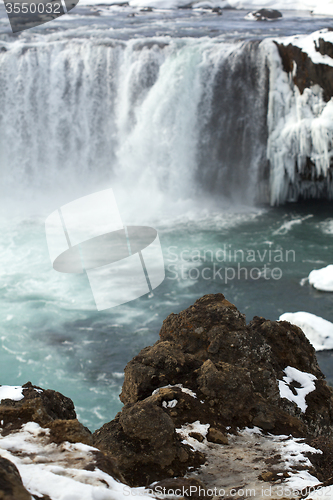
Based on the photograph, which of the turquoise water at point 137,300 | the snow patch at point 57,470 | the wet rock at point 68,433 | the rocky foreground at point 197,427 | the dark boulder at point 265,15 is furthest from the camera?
the dark boulder at point 265,15

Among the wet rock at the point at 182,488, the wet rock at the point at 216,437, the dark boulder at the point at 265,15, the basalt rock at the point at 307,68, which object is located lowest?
the wet rock at the point at 216,437

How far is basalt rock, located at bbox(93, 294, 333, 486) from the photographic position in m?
3.34

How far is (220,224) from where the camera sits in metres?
16.3

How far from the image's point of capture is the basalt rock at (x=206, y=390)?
3344mm

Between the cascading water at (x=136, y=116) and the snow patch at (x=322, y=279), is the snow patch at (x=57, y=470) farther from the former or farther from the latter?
the cascading water at (x=136, y=116)

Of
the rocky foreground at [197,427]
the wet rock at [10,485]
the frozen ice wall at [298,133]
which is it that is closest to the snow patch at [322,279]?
the frozen ice wall at [298,133]

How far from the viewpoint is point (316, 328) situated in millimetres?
9664

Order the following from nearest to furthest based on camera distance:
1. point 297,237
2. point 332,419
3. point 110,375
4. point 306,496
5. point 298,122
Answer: point 306,496 → point 332,419 → point 110,375 → point 297,237 → point 298,122

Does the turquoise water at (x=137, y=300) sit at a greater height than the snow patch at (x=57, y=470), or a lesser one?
lesser

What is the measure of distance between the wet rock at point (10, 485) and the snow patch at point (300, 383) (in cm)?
278

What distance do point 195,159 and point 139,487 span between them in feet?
55.8

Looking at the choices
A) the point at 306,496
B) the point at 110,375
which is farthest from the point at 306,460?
the point at 110,375

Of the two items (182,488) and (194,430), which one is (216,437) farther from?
(182,488)

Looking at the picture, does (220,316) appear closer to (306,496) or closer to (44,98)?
(306,496)
